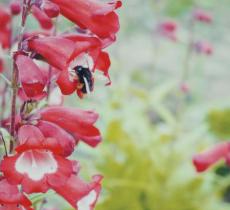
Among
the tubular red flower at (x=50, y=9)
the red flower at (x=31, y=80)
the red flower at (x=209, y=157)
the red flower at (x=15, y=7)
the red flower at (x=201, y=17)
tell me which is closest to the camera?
the red flower at (x=31, y=80)

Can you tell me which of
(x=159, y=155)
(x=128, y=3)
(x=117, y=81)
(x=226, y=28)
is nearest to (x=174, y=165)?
(x=159, y=155)

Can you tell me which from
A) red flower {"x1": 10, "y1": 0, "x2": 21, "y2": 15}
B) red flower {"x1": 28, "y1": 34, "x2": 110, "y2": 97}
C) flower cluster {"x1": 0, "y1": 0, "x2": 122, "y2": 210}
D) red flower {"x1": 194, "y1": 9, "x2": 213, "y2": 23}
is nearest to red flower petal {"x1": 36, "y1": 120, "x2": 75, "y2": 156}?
flower cluster {"x1": 0, "y1": 0, "x2": 122, "y2": 210}

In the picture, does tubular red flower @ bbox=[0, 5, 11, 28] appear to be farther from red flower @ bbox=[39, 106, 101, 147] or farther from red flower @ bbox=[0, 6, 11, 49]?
red flower @ bbox=[39, 106, 101, 147]

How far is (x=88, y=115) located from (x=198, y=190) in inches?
141

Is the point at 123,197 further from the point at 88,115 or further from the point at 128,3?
the point at 88,115

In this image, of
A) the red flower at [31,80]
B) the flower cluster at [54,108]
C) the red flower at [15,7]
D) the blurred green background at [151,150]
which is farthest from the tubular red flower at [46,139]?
the blurred green background at [151,150]

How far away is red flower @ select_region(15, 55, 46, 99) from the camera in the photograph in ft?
5.12

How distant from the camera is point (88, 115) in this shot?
5.84 feet

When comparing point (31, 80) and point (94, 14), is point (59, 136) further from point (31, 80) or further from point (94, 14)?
point (94, 14)

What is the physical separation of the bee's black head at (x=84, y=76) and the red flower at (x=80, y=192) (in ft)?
0.82

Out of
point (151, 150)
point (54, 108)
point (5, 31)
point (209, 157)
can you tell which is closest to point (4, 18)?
point (5, 31)

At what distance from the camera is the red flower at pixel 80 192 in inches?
69.6

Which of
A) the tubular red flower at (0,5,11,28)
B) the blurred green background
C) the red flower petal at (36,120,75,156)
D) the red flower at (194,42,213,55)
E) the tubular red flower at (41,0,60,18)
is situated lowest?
the blurred green background

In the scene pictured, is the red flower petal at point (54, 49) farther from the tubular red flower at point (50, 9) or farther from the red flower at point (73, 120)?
the red flower at point (73, 120)
